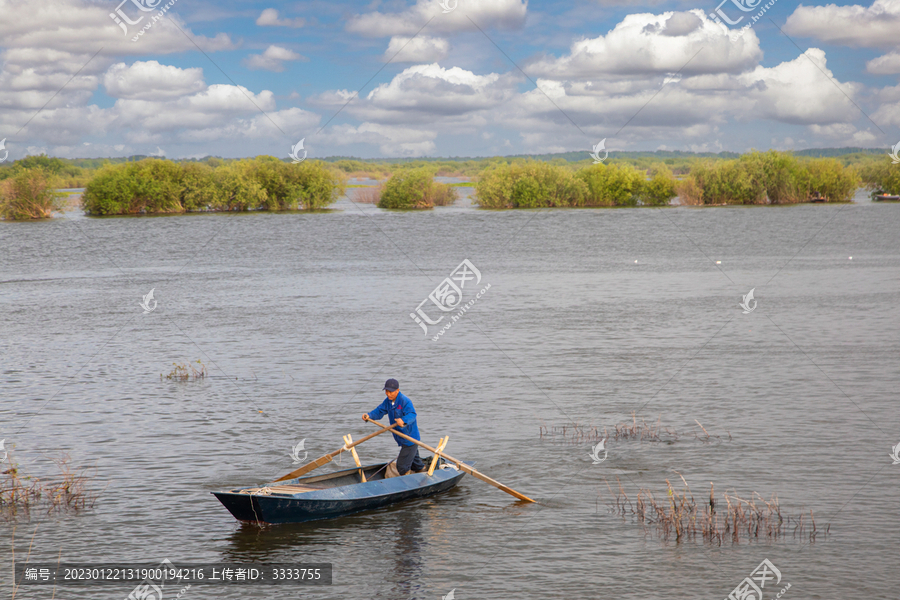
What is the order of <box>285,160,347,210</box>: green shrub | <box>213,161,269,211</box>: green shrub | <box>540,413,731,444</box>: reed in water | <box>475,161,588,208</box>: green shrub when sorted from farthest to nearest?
<box>285,160,347,210</box>: green shrub → <box>475,161,588,208</box>: green shrub → <box>213,161,269,211</box>: green shrub → <box>540,413,731,444</box>: reed in water

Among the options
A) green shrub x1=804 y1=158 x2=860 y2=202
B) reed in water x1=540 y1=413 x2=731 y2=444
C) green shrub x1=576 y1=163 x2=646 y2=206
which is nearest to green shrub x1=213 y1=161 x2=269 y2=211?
green shrub x1=576 y1=163 x2=646 y2=206

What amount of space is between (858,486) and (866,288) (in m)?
30.8

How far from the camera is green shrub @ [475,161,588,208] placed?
12281 cm

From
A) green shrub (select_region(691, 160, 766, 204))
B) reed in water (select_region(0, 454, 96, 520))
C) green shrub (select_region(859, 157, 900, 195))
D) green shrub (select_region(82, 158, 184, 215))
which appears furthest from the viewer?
green shrub (select_region(859, 157, 900, 195))

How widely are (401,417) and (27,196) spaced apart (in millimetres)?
106529

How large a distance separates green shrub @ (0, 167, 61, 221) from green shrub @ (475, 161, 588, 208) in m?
61.9

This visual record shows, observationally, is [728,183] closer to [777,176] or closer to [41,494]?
[777,176]

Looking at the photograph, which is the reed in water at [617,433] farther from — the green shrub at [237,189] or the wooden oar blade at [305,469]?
the green shrub at [237,189]

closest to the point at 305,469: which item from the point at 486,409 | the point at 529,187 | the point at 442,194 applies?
the point at 486,409

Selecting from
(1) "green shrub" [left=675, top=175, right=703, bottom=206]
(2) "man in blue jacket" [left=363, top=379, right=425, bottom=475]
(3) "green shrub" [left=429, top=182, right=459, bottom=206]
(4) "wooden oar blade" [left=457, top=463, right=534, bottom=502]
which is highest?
(3) "green shrub" [left=429, top=182, right=459, bottom=206]

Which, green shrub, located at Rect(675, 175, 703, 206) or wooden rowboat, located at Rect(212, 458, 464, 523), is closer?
wooden rowboat, located at Rect(212, 458, 464, 523)

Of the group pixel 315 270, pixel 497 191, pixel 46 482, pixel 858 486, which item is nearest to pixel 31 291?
pixel 315 270

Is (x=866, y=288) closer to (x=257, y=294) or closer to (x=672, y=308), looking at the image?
(x=672, y=308)

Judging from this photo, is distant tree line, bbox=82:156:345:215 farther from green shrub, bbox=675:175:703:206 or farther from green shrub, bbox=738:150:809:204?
green shrub, bbox=738:150:809:204
